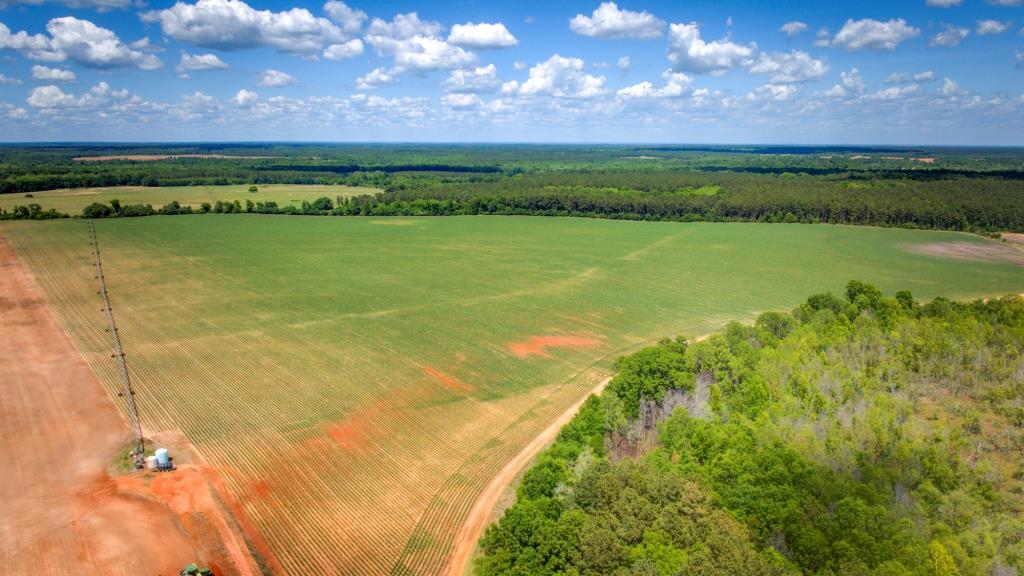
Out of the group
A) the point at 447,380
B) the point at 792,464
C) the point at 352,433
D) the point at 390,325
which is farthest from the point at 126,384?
the point at 792,464

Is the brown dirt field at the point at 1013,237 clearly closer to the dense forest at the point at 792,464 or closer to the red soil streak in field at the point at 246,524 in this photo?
the dense forest at the point at 792,464

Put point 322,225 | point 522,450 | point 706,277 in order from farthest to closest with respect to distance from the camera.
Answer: point 322,225, point 706,277, point 522,450

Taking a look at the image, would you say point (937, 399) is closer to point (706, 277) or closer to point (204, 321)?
point (706, 277)

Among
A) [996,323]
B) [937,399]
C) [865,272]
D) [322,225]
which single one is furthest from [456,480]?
[322,225]

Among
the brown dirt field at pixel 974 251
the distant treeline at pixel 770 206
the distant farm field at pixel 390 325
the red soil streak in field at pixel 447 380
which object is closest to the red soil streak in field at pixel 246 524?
the distant farm field at pixel 390 325

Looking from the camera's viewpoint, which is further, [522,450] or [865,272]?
[865,272]

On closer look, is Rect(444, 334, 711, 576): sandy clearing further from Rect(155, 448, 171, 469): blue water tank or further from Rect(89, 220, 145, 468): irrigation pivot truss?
Rect(89, 220, 145, 468): irrigation pivot truss
